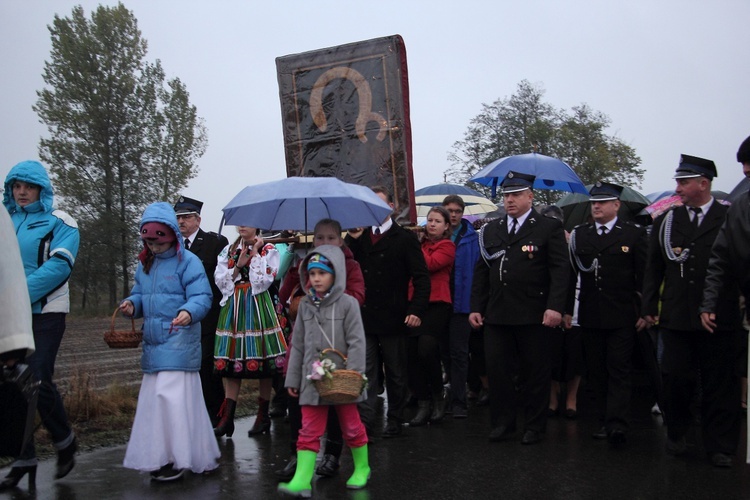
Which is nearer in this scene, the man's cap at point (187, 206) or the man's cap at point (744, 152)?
the man's cap at point (744, 152)

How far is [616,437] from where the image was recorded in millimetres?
7230

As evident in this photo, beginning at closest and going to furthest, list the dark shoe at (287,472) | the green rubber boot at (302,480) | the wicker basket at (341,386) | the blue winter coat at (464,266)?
the green rubber boot at (302,480) → the wicker basket at (341,386) → the dark shoe at (287,472) → the blue winter coat at (464,266)

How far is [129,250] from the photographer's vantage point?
43.0 m

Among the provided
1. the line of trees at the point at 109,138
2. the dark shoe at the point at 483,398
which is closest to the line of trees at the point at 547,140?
the line of trees at the point at 109,138

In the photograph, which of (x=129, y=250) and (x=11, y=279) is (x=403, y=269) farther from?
(x=129, y=250)

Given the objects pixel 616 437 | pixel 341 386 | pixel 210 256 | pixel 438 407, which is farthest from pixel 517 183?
pixel 210 256

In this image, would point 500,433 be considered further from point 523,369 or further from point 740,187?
point 740,187

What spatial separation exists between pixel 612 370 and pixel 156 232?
4.11 metres

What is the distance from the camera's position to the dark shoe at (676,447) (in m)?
6.82

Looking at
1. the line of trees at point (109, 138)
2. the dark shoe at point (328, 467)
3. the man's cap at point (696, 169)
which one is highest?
the line of trees at point (109, 138)

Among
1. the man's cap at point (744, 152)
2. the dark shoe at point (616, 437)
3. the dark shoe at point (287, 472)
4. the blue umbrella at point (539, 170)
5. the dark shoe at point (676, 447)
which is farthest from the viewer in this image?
the blue umbrella at point (539, 170)

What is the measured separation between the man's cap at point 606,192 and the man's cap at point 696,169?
39.8 inches

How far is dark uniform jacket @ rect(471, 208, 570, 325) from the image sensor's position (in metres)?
7.31

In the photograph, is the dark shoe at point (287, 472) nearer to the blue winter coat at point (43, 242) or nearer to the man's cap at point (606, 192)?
the blue winter coat at point (43, 242)
